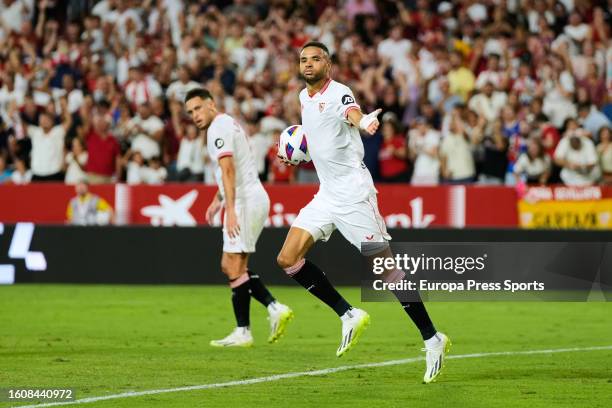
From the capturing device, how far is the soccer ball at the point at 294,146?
9797mm

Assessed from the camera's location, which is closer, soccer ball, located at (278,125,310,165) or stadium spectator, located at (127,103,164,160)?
soccer ball, located at (278,125,310,165)

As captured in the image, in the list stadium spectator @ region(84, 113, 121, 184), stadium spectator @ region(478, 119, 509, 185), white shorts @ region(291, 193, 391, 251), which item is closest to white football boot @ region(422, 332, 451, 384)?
white shorts @ region(291, 193, 391, 251)

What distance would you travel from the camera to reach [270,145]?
20.5 meters

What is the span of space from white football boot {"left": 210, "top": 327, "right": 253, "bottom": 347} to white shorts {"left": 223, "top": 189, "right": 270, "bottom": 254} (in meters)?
0.76

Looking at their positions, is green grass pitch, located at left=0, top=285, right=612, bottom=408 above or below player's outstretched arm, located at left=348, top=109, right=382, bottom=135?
below

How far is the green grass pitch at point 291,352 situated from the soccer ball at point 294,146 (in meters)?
1.71

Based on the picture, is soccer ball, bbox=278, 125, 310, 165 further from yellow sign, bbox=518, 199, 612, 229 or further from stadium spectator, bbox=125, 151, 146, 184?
stadium spectator, bbox=125, 151, 146, 184

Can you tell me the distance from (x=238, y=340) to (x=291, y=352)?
27.8 inches

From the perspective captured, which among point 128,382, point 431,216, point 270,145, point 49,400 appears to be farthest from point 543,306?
point 49,400

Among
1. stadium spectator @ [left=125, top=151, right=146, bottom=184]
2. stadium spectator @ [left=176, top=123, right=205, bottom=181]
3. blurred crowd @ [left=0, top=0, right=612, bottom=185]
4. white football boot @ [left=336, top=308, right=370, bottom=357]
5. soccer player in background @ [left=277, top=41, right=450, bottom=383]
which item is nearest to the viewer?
soccer player in background @ [left=277, top=41, right=450, bottom=383]

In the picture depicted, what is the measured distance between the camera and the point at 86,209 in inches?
770

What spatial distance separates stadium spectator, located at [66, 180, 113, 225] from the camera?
766 inches

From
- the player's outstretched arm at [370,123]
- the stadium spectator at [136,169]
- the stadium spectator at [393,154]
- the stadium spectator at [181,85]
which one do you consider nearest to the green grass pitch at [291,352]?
the player's outstretched arm at [370,123]

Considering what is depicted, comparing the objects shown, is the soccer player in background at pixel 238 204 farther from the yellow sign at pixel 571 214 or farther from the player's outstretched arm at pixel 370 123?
the yellow sign at pixel 571 214
